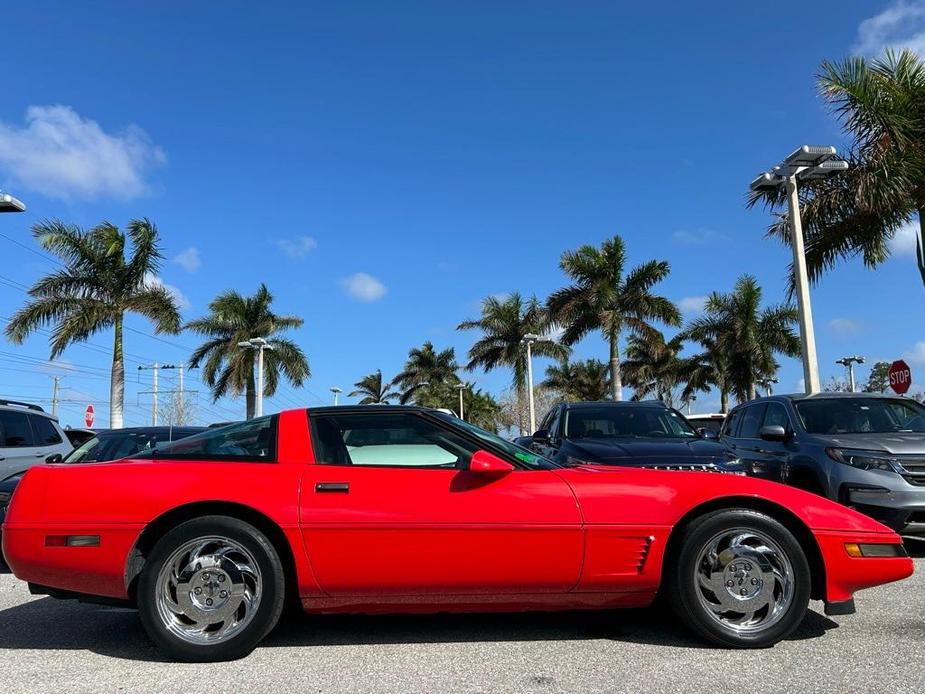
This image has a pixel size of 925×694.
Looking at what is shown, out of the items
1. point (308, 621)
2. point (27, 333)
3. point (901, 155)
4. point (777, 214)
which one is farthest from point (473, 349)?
point (308, 621)

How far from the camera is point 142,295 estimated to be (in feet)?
98.8

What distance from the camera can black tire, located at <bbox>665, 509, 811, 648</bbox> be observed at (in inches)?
164

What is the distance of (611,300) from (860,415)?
25.8 m

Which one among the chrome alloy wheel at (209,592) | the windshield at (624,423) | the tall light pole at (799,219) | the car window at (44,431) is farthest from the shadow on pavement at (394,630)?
the tall light pole at (799,219)

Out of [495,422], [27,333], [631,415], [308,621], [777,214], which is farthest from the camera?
[495,422]

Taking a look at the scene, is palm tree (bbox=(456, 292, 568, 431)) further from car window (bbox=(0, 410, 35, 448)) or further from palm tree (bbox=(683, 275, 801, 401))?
car window (bbox=(0, 410, 35, 448))

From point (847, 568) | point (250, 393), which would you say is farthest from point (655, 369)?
point (847, 568)

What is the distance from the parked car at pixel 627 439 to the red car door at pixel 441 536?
276 cm

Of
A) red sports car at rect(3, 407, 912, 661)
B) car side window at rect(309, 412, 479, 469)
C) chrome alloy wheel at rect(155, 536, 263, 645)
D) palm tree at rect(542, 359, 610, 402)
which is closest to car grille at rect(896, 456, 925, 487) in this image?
red sports car at rect(3, 407, 912, 661)

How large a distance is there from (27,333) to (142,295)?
437 centimetres

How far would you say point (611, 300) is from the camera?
110ft

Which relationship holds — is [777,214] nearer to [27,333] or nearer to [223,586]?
[223,586]

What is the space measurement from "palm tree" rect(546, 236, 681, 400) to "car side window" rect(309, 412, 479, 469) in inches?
1169

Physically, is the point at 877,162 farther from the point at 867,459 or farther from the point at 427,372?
the point at 427,372
